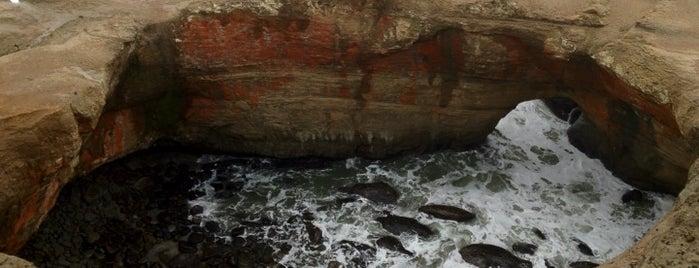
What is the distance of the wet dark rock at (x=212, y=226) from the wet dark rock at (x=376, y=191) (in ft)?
6.55

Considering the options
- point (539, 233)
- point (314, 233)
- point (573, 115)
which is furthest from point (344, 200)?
point (573, 115)

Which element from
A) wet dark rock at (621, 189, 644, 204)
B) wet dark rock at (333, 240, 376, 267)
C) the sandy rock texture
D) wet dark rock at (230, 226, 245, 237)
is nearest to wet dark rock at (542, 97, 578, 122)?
the sandy rock texture

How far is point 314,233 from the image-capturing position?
830cm

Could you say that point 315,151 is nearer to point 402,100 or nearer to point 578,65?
point 402,100

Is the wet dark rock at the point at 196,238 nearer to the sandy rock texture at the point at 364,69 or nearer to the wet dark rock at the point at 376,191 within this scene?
the sandy rock texture at the point at 364,69

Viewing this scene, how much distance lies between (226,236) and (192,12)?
3223 mm

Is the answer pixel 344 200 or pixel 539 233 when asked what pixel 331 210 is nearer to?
pixel 344 200

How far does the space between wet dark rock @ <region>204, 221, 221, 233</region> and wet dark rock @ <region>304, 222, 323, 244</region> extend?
1244 millimetres

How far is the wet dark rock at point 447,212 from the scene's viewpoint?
8766 mm

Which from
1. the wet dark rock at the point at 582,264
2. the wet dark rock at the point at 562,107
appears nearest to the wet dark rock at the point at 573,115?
the wet dark rock at the point at 562,107

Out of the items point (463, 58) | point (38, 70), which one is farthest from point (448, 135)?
point (38, 70)

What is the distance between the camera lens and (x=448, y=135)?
10.1 metres

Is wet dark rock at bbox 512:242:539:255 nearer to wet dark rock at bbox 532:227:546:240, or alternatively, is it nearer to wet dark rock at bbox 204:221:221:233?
wet dark rock at bbox 532:227:546:240

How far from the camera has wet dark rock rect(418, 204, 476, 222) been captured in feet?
28.8
